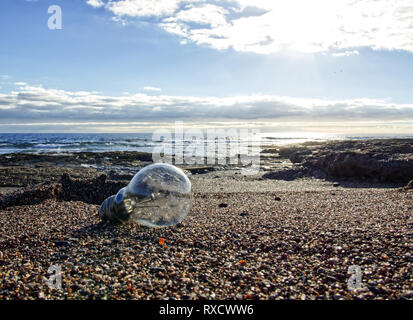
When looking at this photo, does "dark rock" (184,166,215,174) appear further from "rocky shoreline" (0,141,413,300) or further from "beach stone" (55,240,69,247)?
"beach stone" (55,240,69,247)

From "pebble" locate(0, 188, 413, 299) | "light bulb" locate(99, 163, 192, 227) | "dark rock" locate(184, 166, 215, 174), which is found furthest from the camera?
"dark rock" locate(184, 166, 215, 174)

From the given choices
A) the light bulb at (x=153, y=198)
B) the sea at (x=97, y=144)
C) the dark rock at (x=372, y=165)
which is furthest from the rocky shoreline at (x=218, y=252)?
the sea at (x=97, y=144)

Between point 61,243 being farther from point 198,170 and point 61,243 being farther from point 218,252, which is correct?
point 198,170

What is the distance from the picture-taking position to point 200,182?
16.0 metres

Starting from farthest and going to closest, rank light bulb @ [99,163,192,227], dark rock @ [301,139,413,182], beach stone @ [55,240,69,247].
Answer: dark rock @ [301,139,413,182], light bulb @ [99,163,192,227], beach stone @ [55,240,69,247]

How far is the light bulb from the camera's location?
546 cm

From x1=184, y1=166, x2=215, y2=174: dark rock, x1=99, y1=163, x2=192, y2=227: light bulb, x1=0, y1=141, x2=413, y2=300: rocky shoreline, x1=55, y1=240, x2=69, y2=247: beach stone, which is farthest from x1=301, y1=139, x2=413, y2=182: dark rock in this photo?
x1=55, y1=240, x2=69, y2=247: beach stone

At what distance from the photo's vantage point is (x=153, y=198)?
5.45 m

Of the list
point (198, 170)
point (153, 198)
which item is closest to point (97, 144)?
point (198, 170)

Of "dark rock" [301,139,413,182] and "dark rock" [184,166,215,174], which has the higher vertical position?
"dark rock" [301,139,413,182]

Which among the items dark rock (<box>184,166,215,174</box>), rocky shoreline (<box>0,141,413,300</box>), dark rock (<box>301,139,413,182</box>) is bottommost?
dark rock (<box>184,166,215,174</box>)

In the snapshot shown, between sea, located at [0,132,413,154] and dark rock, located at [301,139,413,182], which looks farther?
sea, located at [0,132,413,154]

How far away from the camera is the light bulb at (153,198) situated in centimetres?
546
